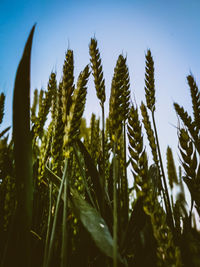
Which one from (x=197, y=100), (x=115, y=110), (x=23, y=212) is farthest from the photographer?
(x=197, y=100)

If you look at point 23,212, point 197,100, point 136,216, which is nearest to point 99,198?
point 136,216

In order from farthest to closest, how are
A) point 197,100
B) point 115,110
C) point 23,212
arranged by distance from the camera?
point 197,100 → point 115,110 → point 23,212

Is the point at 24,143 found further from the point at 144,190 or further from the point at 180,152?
the point at 180,152

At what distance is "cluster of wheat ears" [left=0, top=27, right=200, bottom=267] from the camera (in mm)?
412

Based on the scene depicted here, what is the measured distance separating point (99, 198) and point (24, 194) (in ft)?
0.79

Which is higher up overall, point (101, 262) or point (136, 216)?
point (136, 216)

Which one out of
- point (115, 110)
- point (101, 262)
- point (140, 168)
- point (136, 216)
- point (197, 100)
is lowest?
point (101, 262)

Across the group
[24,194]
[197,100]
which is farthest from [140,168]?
[197,100]

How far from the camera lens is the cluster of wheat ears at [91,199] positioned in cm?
41

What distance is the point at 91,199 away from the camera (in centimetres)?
53

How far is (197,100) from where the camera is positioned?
0.96 m

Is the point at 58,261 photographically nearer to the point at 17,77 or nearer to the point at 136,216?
the point at 136,216

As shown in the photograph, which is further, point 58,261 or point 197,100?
point 197,100

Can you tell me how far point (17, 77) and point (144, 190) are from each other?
0.40 meters
